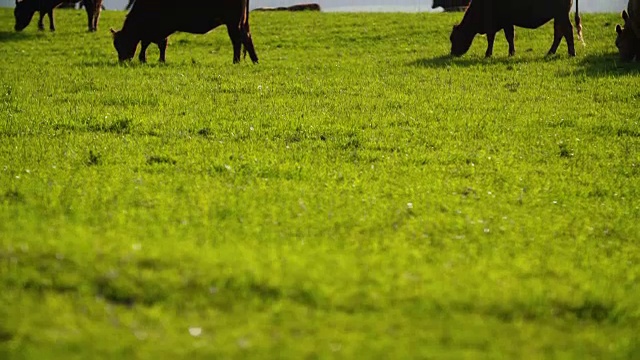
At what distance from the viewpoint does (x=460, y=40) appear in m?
23.7

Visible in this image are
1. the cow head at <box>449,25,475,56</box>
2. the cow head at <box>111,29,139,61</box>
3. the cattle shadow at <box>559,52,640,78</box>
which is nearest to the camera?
the cattle shadow at <box>559,52,640,78</box>

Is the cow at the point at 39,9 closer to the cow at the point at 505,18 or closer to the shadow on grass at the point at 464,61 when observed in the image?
the cow at the point at 505,18

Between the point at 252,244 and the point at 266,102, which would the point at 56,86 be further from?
the point at 252,244

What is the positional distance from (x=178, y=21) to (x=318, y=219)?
14978mm

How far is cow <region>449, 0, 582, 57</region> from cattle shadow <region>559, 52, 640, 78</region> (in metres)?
1.33

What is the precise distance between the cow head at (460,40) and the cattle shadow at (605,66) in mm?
2980

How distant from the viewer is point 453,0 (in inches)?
2000

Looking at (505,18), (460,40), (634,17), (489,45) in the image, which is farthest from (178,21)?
(634,17)

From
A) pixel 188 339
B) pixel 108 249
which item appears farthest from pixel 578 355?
pixel 108 249

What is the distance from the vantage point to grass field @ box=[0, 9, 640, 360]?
5.40 m

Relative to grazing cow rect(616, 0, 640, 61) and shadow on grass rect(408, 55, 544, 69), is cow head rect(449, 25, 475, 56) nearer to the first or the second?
shadow on grass rect(408, 55, 544, 69)

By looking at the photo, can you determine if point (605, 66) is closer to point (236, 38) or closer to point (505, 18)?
point (505, 18)

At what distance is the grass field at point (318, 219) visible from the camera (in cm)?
540

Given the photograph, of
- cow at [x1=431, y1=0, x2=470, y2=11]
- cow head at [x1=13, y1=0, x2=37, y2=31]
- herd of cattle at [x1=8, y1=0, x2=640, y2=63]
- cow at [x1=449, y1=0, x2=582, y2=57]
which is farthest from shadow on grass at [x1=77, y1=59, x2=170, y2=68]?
cow at [x1=431, y1=0, x2=470, y2=11]
